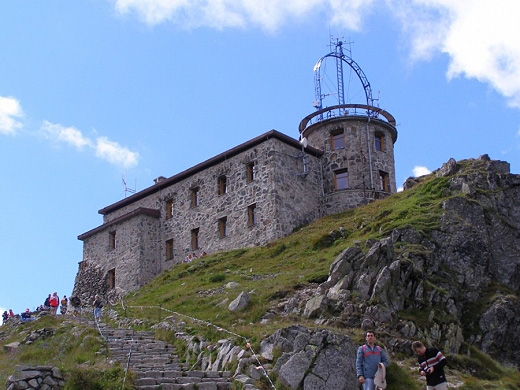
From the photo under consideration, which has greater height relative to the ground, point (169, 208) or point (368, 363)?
point (169, 208)

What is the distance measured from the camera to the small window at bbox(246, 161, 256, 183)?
1636 inches

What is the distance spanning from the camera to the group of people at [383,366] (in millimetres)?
15250

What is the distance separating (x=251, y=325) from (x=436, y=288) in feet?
21.1

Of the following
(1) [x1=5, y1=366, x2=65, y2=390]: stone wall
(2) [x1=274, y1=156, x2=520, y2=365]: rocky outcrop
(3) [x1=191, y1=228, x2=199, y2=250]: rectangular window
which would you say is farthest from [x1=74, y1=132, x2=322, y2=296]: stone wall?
(1) [x1=5, y1=366, x2=65, y2=390]: stone wall

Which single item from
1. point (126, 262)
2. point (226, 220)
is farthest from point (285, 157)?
point (126, 262)

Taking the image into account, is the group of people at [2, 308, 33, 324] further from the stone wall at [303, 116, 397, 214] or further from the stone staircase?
the stone wall at [303, 116, 397, 214]

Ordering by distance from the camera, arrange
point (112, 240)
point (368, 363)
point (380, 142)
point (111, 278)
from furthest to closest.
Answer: point (112, 240), point (111, 278), point (380, 142), point (368, 363)

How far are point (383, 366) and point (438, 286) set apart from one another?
372 inches

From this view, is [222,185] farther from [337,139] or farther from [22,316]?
[22,316]

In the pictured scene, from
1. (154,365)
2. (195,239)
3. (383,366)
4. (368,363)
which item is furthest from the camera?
(195,239)

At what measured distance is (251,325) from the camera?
883 inches

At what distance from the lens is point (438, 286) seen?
2480 cm

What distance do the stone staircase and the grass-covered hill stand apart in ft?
1.87

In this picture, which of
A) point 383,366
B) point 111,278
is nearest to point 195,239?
point 111,278
